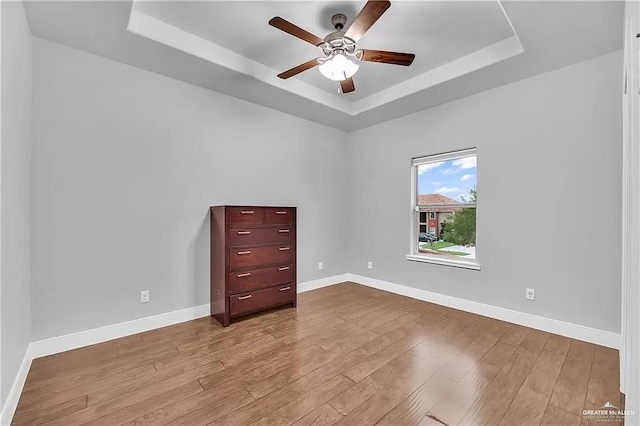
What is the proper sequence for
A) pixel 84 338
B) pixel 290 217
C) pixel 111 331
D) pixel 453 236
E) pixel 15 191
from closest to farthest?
pixel 15 191
pixel 84 338
pixel 111 331
pixel 290 217
pixel 453 236

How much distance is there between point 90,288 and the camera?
8.40ft

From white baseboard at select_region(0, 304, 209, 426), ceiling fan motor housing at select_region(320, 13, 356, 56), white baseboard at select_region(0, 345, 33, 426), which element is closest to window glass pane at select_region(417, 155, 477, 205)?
ceiling fan motor housing at select_region(320, 13, 356, 56)

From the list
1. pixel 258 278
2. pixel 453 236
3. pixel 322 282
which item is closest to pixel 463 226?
pixel 453 236

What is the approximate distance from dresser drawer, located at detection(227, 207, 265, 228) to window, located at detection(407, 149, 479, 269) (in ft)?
7.09

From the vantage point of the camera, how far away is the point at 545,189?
2.85 meters

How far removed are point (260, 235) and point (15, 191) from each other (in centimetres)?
194

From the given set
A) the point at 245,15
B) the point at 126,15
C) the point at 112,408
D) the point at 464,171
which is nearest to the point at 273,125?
the point at 245,15

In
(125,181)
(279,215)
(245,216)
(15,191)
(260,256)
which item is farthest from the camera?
(279,215)

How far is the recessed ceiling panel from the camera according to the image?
2279 millimetres

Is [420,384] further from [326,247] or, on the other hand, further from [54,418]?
[326,247]

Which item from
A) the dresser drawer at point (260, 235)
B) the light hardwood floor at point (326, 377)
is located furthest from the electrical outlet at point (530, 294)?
the dresser drawer at point (260, 235)

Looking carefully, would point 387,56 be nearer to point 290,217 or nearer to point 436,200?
point 290,217

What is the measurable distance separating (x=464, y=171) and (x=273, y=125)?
2.58 meters

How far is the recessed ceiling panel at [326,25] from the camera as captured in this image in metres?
2.28
